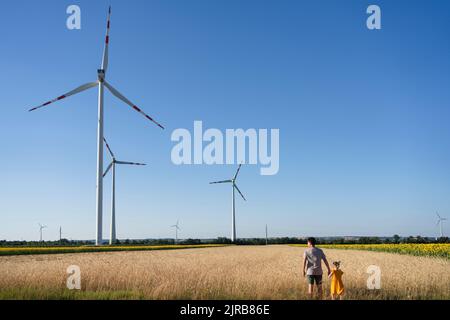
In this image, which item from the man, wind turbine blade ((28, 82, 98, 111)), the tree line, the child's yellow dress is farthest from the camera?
the tree line

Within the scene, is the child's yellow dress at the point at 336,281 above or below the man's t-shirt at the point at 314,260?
below

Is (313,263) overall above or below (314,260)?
below

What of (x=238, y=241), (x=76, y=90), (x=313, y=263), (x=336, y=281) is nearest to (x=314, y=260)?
(x=313, y=263)

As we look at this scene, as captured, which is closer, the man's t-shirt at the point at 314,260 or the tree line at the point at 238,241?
the man's t-shirt at the point at 314,260

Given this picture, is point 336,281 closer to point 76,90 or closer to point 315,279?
point 315,279

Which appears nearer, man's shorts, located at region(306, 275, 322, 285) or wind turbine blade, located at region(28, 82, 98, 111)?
man's shorts, located at region(306, 275, 322, 285)

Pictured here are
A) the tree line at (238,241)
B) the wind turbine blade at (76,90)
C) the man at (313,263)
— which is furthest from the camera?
the tree line at (238,241)

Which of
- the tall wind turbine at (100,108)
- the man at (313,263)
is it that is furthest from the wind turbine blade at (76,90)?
the man at (313,263)

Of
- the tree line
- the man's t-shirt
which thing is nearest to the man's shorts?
the man's t-shirt

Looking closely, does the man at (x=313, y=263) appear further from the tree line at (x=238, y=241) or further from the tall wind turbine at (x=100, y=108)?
the tree line at (x=238, y=241)

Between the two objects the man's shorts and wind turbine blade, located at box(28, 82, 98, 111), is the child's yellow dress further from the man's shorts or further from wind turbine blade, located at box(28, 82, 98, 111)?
wind turbine blade, located at box(28, 82, 98, 111)
